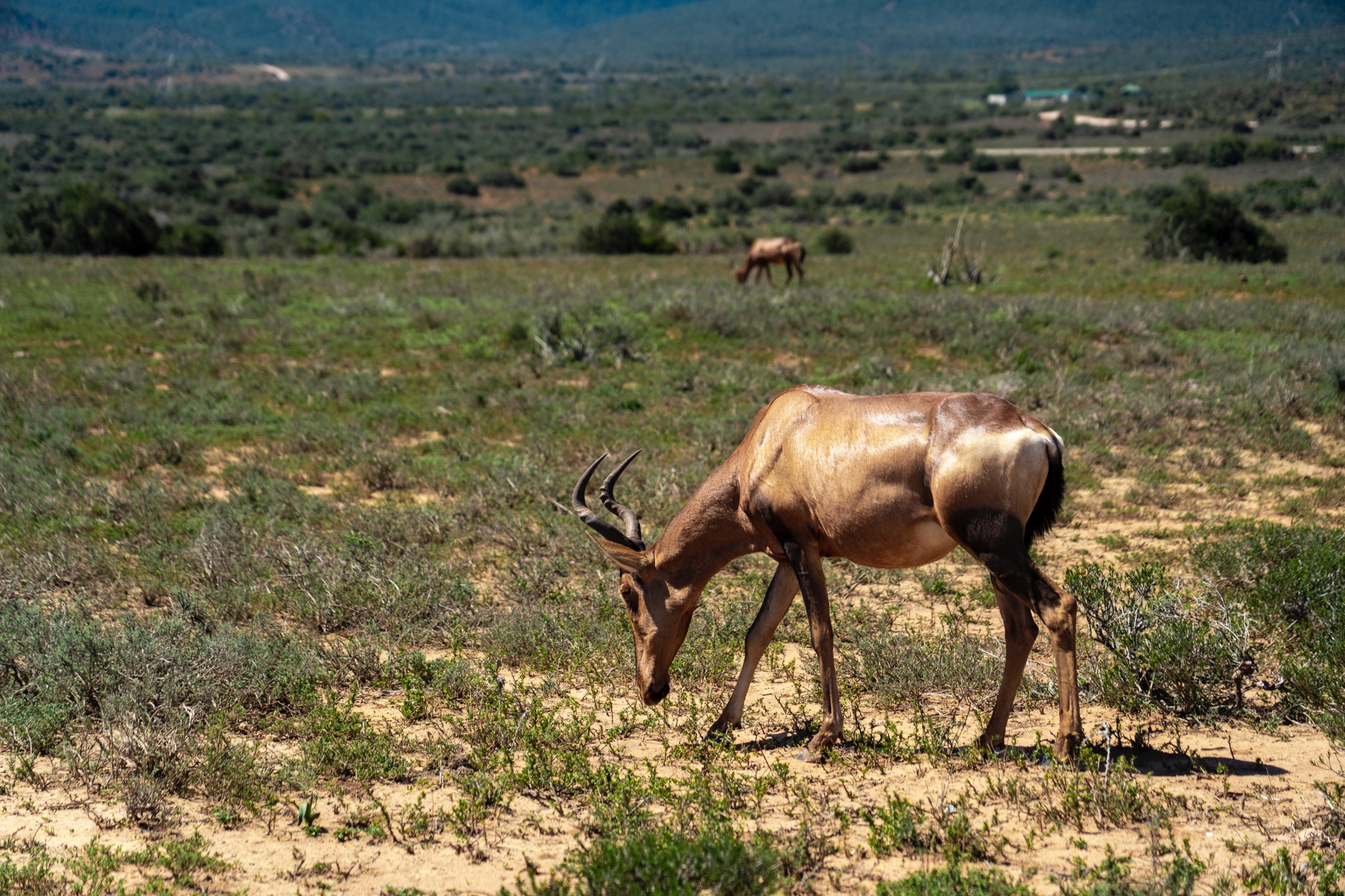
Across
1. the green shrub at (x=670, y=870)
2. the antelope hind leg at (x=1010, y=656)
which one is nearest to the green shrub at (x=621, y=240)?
the antelope hind leg at (x=1010, y=656)

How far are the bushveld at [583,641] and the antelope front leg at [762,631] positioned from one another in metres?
0.20

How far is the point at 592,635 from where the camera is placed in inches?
260

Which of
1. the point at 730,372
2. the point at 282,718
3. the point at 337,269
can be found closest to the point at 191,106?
the point at 337,269

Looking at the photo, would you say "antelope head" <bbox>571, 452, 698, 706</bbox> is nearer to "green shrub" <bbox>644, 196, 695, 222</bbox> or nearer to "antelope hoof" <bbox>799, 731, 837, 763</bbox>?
"antelope hoof" <bbox>799, 731, 837, 763</bbox>

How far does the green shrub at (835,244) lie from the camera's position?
3006 centimetres

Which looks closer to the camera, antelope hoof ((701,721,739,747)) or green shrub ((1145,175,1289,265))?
antelope hoof ((701,721,739,747))

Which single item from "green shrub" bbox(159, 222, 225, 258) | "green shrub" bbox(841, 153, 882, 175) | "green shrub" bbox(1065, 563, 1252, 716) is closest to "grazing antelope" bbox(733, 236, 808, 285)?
"green shrub" bbox(159, 222, 225, 258)

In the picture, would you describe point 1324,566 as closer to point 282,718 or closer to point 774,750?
point 774,750

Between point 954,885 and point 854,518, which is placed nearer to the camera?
point 954,885

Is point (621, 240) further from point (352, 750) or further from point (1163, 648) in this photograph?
point (352, 750)

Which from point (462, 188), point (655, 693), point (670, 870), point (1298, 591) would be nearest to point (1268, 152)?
point (462, 188)

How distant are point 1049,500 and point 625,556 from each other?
7.14 feet

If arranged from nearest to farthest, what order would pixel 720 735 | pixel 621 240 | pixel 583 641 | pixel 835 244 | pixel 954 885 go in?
1. pixel 954 885
2. pixel 720 735
3. pixel 583 641
4. pixel 621 240
5. pixel 835 244

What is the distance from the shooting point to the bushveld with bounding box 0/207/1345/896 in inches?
165
